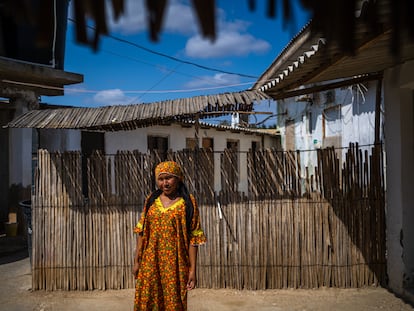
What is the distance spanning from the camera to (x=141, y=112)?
197 inches

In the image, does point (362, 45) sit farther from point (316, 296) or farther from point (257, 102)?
point (316, 296)

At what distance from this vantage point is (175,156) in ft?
17.0

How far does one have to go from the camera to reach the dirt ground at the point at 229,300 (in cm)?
467

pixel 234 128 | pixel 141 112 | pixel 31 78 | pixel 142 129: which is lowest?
pixel 141 112

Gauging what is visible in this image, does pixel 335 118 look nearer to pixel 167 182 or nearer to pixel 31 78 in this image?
pixel 31 78

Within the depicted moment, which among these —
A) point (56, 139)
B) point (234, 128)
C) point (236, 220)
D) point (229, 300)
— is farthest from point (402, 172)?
point (234, 128)

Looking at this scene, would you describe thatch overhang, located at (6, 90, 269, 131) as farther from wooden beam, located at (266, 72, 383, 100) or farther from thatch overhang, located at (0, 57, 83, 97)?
thatch overhang, located at (0, 57, 83, 97)

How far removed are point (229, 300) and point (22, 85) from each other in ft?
20.3

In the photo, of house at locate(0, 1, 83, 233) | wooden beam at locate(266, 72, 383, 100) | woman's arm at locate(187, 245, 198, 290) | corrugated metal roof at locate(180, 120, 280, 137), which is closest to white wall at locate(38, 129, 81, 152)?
house at locate(0, 1, 83, 233)

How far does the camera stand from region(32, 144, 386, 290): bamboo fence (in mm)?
5129

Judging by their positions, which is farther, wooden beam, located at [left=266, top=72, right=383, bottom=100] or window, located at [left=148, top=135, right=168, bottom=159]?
window, located at [left=148, top=135, right=168, bottom=159]

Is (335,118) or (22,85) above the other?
(22,85)

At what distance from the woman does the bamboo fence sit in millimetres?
1432

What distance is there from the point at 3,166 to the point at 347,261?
7723 mm
